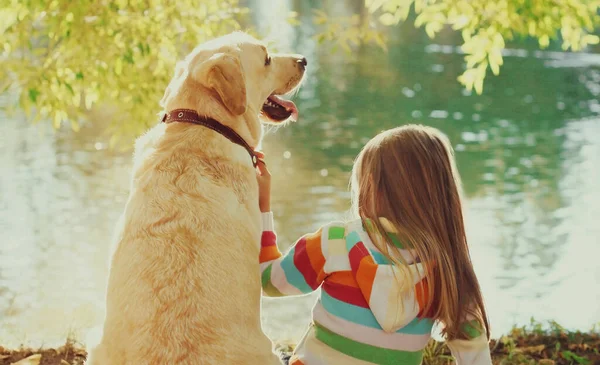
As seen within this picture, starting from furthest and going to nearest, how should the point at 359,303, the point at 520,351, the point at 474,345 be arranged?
the point at 520,351 → the point at 474,345 → the point at 359,303

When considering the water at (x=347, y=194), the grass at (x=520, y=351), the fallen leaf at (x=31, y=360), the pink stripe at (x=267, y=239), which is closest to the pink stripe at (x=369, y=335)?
the pink stripe at (x=267, y=239)

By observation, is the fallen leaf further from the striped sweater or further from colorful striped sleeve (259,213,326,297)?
the striped sweater

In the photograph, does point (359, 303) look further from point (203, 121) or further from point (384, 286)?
point (203, 121)

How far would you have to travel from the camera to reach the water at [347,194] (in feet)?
28.8

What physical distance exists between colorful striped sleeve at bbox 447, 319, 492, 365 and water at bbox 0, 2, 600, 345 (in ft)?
9.86

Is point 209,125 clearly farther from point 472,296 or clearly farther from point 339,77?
point 339,77

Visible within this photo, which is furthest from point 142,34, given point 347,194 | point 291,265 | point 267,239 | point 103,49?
point 347,194

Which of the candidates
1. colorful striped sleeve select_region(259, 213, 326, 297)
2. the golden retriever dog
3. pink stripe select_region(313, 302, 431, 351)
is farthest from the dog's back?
pink stripe select_region(313, 302, 431, 351)

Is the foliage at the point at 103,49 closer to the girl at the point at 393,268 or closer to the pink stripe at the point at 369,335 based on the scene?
the girl at the point at 393,268

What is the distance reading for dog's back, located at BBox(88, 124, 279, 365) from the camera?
2.41 m

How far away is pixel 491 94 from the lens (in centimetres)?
2580

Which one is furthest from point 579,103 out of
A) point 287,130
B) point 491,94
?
point 287,130

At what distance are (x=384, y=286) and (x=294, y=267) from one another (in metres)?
0.37

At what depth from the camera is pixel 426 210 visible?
277 centimetres
